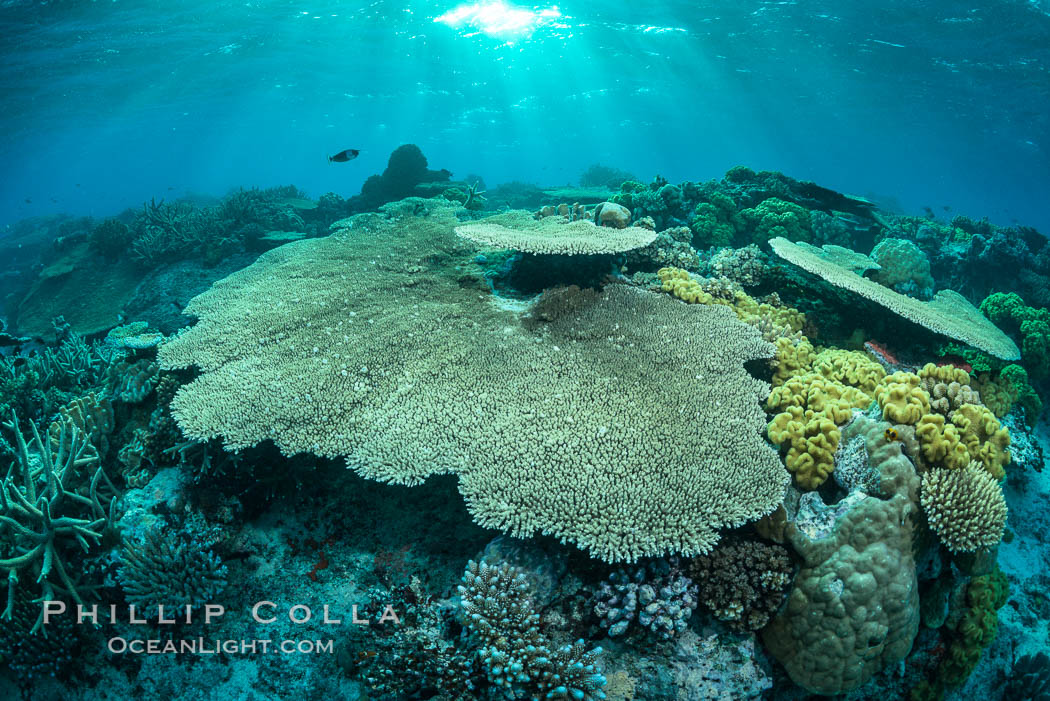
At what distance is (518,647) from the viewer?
319cm

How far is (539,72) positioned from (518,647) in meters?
54.5

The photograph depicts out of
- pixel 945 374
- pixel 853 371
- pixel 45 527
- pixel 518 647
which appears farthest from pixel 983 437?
pixel 45 527

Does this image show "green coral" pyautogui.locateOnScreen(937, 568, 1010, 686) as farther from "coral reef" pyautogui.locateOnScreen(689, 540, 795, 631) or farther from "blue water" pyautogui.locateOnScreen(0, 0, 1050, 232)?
"blue water" pyautogui.locateOnScreen(0, 0, 1050, 232)

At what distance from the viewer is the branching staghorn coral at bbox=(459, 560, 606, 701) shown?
10.1 ft

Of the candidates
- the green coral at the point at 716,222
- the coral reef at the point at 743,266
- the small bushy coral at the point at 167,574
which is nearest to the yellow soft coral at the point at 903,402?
the coral reef at the point at 743,266

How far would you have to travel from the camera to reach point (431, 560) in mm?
4266

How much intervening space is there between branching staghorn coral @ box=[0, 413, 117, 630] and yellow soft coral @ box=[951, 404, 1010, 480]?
27.4ft

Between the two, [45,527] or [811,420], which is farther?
[45,527]

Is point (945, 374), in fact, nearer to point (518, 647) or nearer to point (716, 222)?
point (518, 647)

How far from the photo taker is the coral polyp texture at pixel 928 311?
17.8 ft

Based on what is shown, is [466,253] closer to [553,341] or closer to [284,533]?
[553,341]

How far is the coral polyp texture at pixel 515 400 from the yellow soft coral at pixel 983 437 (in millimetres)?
1623

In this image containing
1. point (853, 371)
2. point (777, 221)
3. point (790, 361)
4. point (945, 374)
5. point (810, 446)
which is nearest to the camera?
point (810, 446)

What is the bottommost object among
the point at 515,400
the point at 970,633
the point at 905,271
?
the point at 970,633
